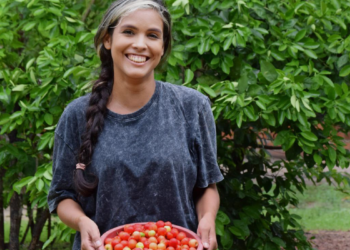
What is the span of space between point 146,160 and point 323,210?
18.1ft

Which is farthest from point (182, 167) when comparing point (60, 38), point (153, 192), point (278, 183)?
point (278, 183)

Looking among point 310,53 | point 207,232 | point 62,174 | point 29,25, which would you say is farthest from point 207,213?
point 29,25

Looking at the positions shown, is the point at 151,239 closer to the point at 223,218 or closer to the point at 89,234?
the point at 89,234

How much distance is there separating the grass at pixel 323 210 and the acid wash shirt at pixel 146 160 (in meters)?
4.18

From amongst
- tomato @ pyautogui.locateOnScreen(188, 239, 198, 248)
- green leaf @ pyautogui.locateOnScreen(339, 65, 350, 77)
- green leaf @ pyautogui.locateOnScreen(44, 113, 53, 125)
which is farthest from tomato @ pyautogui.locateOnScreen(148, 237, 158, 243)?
green leaf @ pyautogui.locateOnScreen(339, 65, 350, 77)

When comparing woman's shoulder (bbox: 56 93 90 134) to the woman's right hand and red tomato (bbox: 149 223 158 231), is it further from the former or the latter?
red tomato (bbox: 149 223 158 231)

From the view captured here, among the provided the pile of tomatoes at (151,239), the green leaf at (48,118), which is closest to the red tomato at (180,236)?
the pile of tomatoes at (151,239)

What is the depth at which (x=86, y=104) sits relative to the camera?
2.35 metres

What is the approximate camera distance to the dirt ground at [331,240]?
5983mm

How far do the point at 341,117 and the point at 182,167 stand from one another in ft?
4.50

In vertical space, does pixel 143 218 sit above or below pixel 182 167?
below

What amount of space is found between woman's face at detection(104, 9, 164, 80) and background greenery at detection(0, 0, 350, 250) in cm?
93

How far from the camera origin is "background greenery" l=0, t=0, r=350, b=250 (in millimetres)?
3295

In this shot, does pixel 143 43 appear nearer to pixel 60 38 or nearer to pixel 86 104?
pixel 86 104
